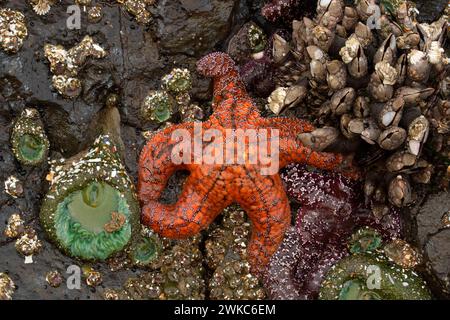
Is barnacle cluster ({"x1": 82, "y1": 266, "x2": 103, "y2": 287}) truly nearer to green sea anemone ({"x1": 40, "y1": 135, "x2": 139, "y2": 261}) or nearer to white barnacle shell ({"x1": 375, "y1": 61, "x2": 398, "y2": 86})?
green sea anemone ({"x1": 40, "y1": 135, "x2": 139, "y2": 261})

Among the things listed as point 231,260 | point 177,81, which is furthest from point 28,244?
point 177,81

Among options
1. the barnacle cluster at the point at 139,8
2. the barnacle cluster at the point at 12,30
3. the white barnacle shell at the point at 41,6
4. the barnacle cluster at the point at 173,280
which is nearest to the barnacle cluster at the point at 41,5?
the white barnacle shell at the point at 41,6

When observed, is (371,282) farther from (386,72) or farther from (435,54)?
(435,54)

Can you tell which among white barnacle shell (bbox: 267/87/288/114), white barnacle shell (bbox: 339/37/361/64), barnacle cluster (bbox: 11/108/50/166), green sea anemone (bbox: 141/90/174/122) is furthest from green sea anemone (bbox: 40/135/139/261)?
white barnacle shell (bbox: 339/37/361/64)

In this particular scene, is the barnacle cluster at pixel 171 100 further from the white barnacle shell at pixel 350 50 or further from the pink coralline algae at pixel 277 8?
the white barnacle shell at pixel 350 50

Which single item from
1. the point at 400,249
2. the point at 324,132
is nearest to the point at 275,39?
the point at 324,132

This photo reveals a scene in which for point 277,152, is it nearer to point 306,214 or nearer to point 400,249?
point 306,214

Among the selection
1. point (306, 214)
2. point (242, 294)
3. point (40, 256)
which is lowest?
point (242, 294)
